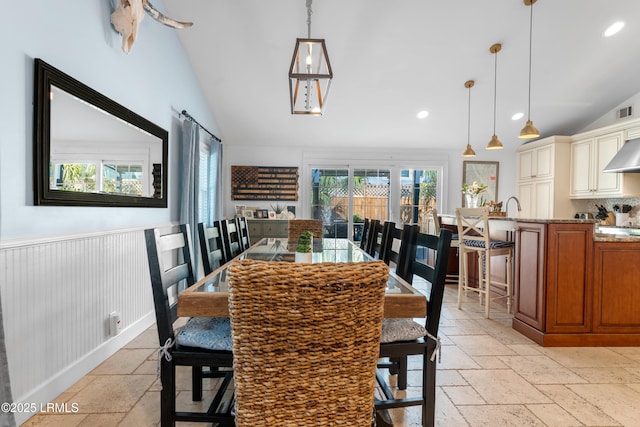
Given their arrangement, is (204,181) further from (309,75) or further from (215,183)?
(309,75)

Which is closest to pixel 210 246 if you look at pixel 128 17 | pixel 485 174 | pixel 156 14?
pixel 128 17

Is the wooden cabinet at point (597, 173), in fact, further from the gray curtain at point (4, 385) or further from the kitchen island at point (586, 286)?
the gray curtain at point (4, 385)

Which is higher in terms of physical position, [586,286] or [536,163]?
[536,163]

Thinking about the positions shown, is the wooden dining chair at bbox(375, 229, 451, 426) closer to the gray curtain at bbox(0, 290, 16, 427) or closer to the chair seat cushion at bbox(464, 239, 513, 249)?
the gray curtain at bbox(0, 290, 16, 427)

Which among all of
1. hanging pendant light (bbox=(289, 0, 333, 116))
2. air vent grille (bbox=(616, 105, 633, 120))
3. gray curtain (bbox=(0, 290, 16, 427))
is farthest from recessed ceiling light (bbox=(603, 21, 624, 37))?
gray curtain (bbox=(0, 290, 16, 427))

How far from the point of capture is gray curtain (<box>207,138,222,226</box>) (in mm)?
4925

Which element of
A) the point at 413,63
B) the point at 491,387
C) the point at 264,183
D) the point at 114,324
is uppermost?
the point at 413,63

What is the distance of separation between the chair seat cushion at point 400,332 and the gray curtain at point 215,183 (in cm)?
374

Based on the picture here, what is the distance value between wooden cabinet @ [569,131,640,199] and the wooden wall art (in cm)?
447

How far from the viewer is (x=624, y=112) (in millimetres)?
5086

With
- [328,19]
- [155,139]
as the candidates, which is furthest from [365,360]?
[328,19]

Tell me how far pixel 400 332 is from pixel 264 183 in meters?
4.90

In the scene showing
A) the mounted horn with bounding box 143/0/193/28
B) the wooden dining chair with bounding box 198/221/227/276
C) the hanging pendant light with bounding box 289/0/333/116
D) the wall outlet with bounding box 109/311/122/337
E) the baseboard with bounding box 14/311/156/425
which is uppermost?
the mounted horn with bounding box 143/0/193/28

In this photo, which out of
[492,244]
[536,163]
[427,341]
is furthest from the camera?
[536,163]
